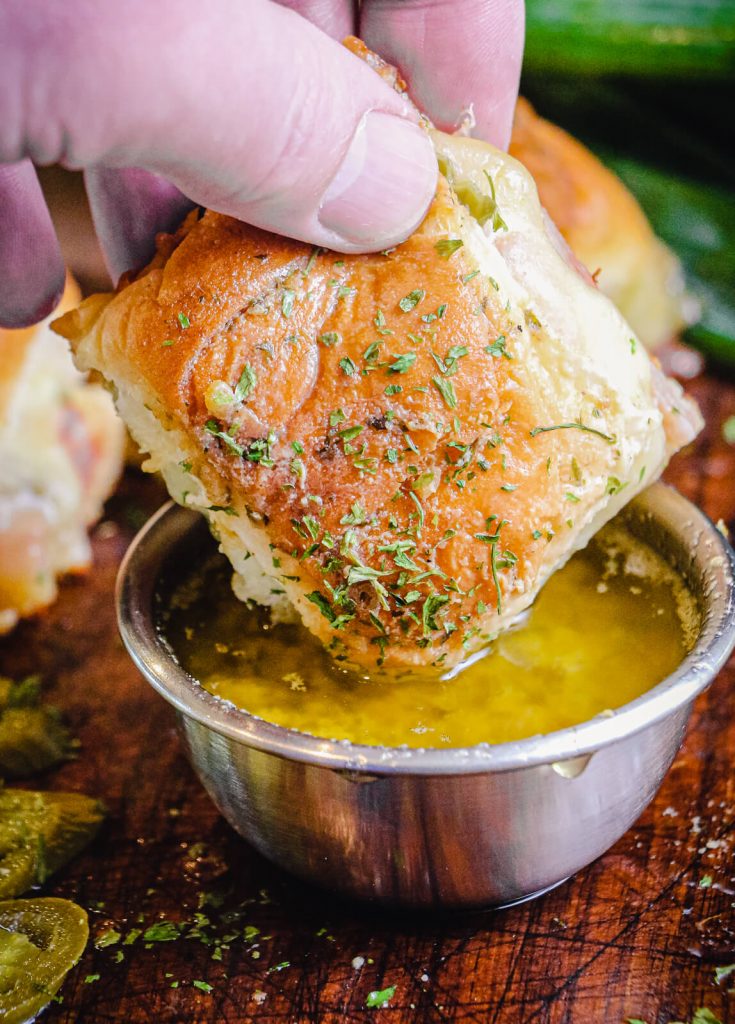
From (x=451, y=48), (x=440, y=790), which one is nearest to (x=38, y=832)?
(x=440, y=790)

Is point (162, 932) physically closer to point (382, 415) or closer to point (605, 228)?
point (382, 415)

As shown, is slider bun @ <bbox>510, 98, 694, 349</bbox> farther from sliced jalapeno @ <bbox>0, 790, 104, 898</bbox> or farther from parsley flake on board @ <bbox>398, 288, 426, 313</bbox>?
sliced jalapeno @ <bbox>0, 790, 104, 898</bbox>

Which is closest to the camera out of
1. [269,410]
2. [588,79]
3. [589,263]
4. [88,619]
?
[269,410]

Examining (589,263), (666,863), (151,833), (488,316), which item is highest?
(488,316)

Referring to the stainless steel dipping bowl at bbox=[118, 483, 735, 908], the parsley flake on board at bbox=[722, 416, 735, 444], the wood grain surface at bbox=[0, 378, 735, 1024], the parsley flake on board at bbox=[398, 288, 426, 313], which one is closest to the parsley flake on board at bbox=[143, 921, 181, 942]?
the wood grain surface at bbox=[0, 378, 735, 1024]

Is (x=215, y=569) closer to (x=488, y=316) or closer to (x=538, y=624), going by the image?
(x=538, y=624)

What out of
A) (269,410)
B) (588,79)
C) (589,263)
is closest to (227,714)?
(269,410)
